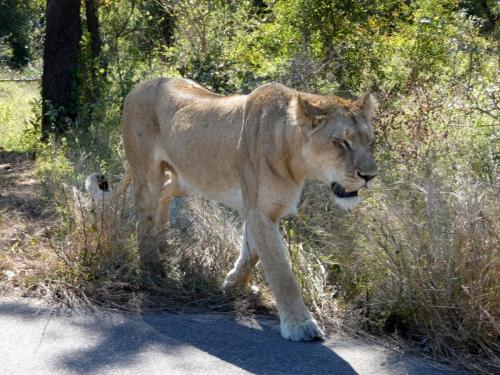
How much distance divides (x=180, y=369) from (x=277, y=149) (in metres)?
1.76

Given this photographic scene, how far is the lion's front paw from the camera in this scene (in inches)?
208

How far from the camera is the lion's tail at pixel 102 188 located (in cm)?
726

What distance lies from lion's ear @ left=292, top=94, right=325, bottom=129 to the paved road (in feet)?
4.95

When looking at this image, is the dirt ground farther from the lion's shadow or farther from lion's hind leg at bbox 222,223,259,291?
lion's hind leg at bbox 222,223,259,291

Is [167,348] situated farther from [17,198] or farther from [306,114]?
[17,198]

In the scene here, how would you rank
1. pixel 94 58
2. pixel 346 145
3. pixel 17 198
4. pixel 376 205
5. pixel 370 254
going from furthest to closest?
pixel 94 58
pixel 17 198
pixel 376 205
pixel 370 254
pixel 346 145

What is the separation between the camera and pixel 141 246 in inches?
261

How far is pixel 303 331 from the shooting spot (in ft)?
17.3

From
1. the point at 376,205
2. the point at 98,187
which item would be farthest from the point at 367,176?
the point at 98,187

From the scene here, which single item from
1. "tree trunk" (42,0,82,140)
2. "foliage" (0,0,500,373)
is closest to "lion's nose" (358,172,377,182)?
"foliage" (0,0,500,373)

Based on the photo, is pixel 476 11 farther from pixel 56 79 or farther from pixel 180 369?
pixel 180 369

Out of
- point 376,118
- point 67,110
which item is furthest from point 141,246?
point 67,110

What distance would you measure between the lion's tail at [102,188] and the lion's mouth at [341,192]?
2.53 metres

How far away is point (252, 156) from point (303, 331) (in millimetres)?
1408
